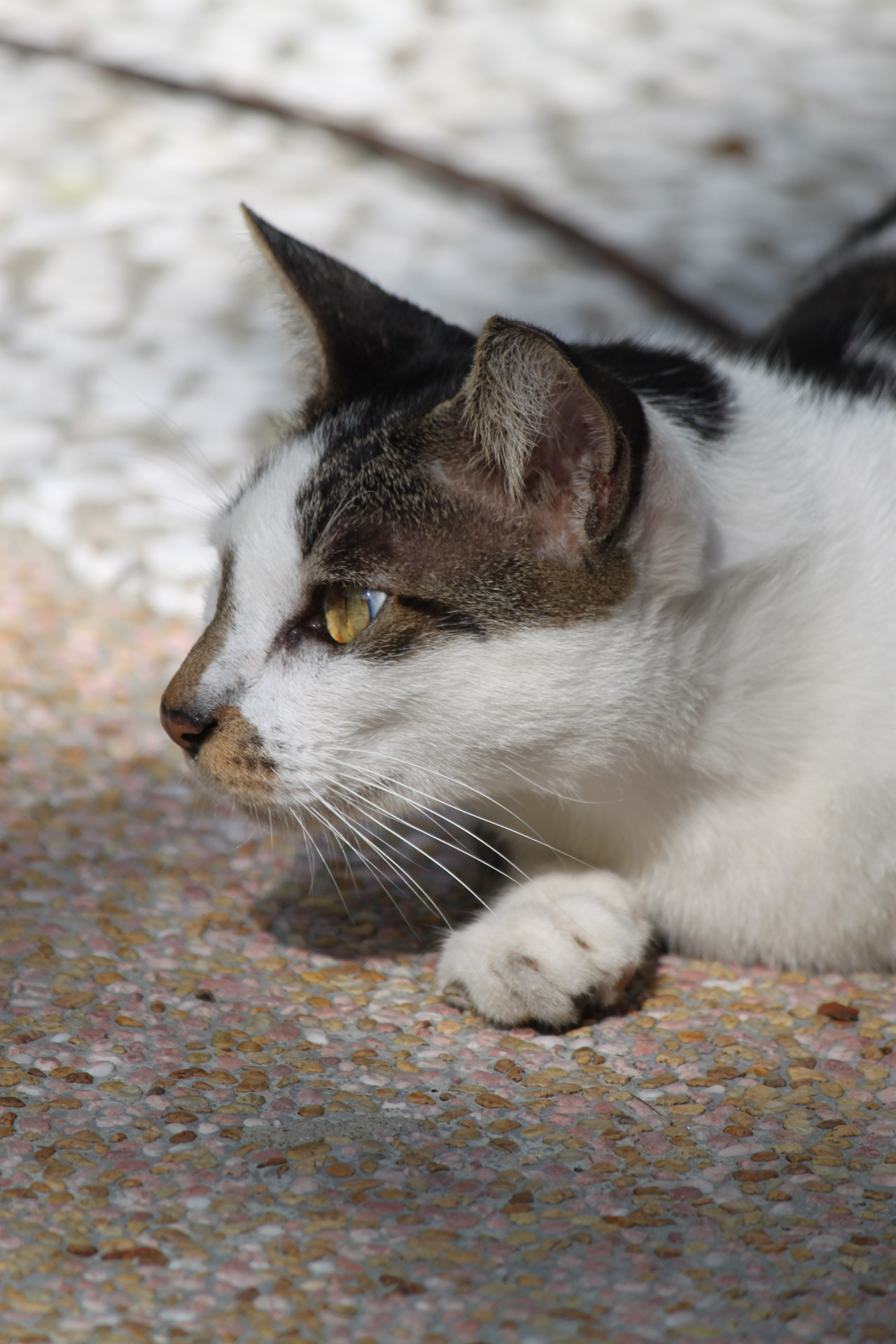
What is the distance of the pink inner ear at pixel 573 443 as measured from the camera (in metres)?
1.49

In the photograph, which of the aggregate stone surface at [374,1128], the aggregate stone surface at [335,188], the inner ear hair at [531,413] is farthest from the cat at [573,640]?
the aggregate stone surface at [335,188]

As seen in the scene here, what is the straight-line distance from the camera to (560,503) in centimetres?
161

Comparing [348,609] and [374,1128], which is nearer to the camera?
[374,1128]

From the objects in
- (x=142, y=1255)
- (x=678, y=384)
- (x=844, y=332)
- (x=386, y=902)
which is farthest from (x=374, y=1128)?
(x=844, y=332)

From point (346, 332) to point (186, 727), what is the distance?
0.61 m

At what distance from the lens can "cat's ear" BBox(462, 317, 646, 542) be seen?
1478 mm

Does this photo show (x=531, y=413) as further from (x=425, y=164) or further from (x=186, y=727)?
(x=425, y=164)

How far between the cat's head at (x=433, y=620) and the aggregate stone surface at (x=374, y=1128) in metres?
0.16

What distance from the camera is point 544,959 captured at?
1.72m

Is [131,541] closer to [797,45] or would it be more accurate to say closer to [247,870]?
[247,870]

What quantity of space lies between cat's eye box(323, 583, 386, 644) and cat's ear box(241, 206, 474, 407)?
330mm

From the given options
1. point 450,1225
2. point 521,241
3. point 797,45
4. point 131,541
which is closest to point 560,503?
point 450,1225

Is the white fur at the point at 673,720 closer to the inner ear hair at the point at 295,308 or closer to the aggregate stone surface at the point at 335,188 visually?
the inner ear hair at the point at 295,308

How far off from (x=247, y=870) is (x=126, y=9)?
3.39m
